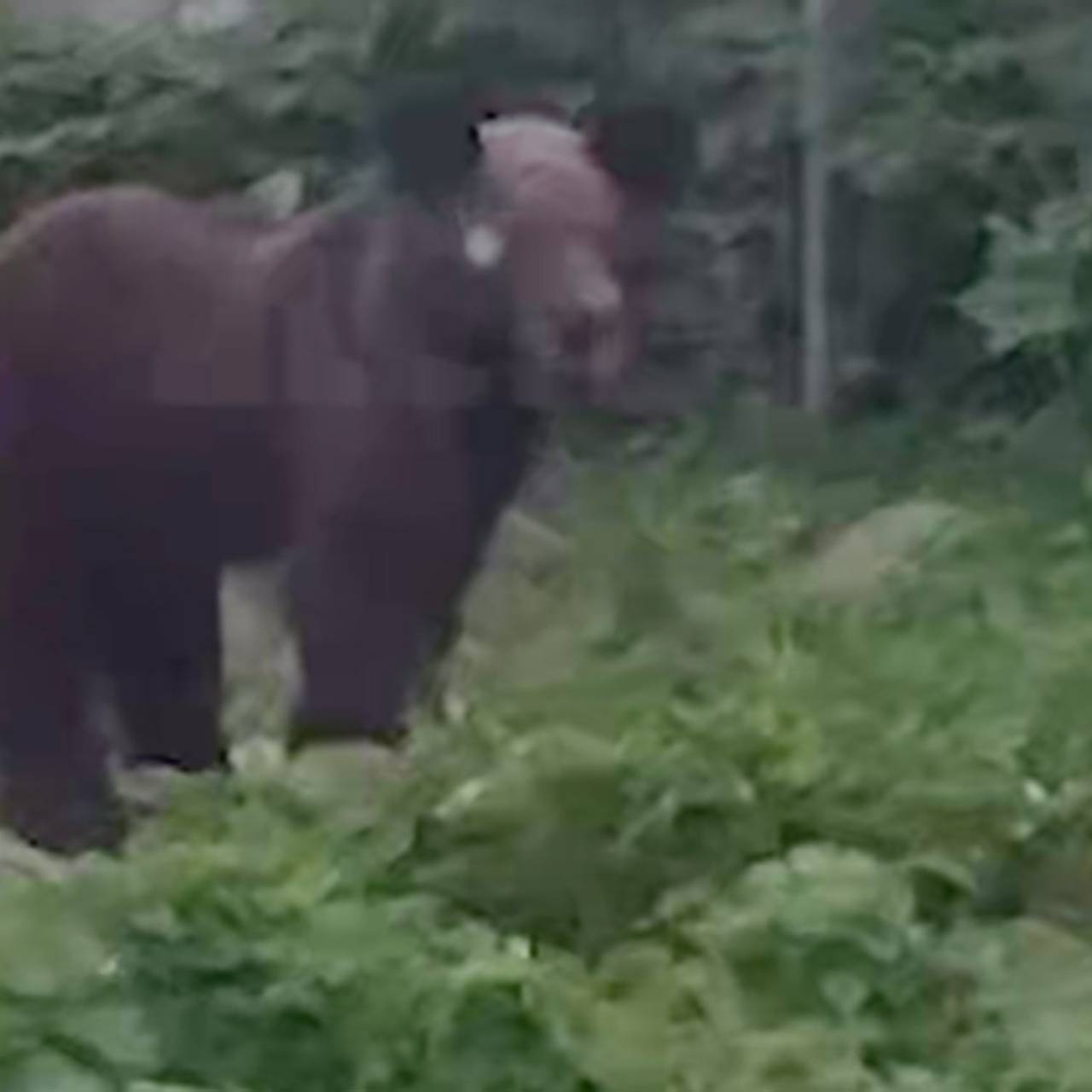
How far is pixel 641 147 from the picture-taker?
4.90m

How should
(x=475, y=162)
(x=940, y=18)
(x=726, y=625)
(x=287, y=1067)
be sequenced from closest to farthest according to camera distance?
(x=287, y=1067), (x=475, y=162), (x=726, y=625), (x=940, y=18)

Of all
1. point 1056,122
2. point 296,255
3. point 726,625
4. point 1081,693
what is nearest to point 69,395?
point 296,255

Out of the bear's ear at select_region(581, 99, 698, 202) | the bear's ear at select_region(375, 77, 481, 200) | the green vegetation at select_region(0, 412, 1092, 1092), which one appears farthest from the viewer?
the bear's ear at select_region(581, 99, 698, 202)

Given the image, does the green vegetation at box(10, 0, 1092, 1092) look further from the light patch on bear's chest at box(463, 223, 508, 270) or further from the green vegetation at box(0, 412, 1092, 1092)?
the light patch on bear's chest at box(463, 223, 508, 270)

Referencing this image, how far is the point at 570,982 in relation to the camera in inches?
164

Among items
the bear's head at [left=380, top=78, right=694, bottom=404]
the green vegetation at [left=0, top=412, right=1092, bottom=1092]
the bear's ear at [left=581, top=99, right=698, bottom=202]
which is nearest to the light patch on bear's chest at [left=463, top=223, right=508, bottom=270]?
the bear's head at [left=380, top=78, right=694, bottom=404]

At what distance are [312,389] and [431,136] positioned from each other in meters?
A: 0.28

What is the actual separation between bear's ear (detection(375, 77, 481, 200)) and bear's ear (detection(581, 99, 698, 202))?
5.8 inches

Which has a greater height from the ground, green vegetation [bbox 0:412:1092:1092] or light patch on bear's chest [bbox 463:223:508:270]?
light patch on bear's chest [bbox 463:223:508:270]

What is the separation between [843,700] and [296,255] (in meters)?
0.69

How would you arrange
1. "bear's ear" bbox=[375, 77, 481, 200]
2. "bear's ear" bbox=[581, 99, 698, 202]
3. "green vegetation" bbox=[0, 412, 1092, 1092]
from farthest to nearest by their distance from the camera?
"bear's ear" bbox=[581, 99, 698, 202]
"bear's ear" bbox=[375, 77, 481, 200]
"green vegetation" bbox=[0, 412, 1092, 1092]

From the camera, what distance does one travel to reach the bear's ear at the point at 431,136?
474 cm

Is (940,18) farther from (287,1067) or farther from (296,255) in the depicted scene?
(287,1067)

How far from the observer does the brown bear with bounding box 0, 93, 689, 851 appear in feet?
15.7
